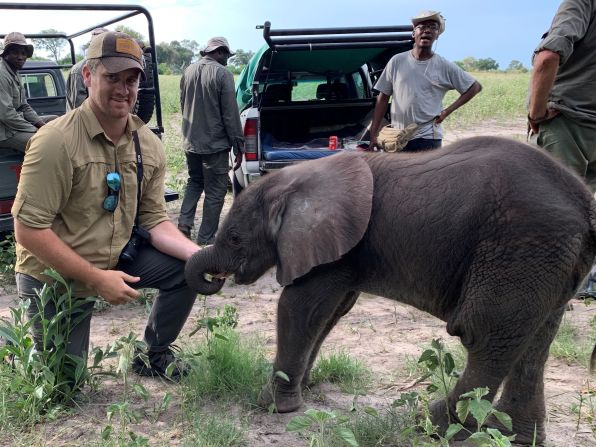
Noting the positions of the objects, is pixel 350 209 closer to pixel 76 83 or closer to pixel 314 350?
pixel 314 350

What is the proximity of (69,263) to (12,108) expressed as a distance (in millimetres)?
4116

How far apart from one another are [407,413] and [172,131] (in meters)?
17.4

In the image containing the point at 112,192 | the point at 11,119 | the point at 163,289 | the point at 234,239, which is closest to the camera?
the point at 112,192

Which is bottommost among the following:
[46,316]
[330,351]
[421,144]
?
[330,351]

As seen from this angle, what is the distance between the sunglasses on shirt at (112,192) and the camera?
3621 mm

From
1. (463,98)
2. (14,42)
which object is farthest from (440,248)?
(14,42)

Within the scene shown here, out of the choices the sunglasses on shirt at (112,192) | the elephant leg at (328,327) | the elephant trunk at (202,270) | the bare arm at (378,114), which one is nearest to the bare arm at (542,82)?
the elephant leg at (328,327)

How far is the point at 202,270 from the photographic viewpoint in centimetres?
378

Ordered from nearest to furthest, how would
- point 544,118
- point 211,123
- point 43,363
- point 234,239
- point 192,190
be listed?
point 43,363 < point 234,239 < point 544,118 < point 211,123 < point 192,190

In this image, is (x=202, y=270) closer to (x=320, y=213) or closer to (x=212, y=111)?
(x=320, y=213)

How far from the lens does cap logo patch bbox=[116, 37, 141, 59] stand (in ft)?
11.3

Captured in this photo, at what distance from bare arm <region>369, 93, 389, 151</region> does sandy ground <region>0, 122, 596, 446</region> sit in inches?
81.8

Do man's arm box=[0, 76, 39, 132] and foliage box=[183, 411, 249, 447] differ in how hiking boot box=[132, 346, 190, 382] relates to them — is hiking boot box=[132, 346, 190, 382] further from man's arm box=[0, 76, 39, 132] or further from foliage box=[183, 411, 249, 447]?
man's arm box=[0, 76, 39, 132]

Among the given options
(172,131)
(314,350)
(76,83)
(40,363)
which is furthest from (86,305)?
(172,131)
